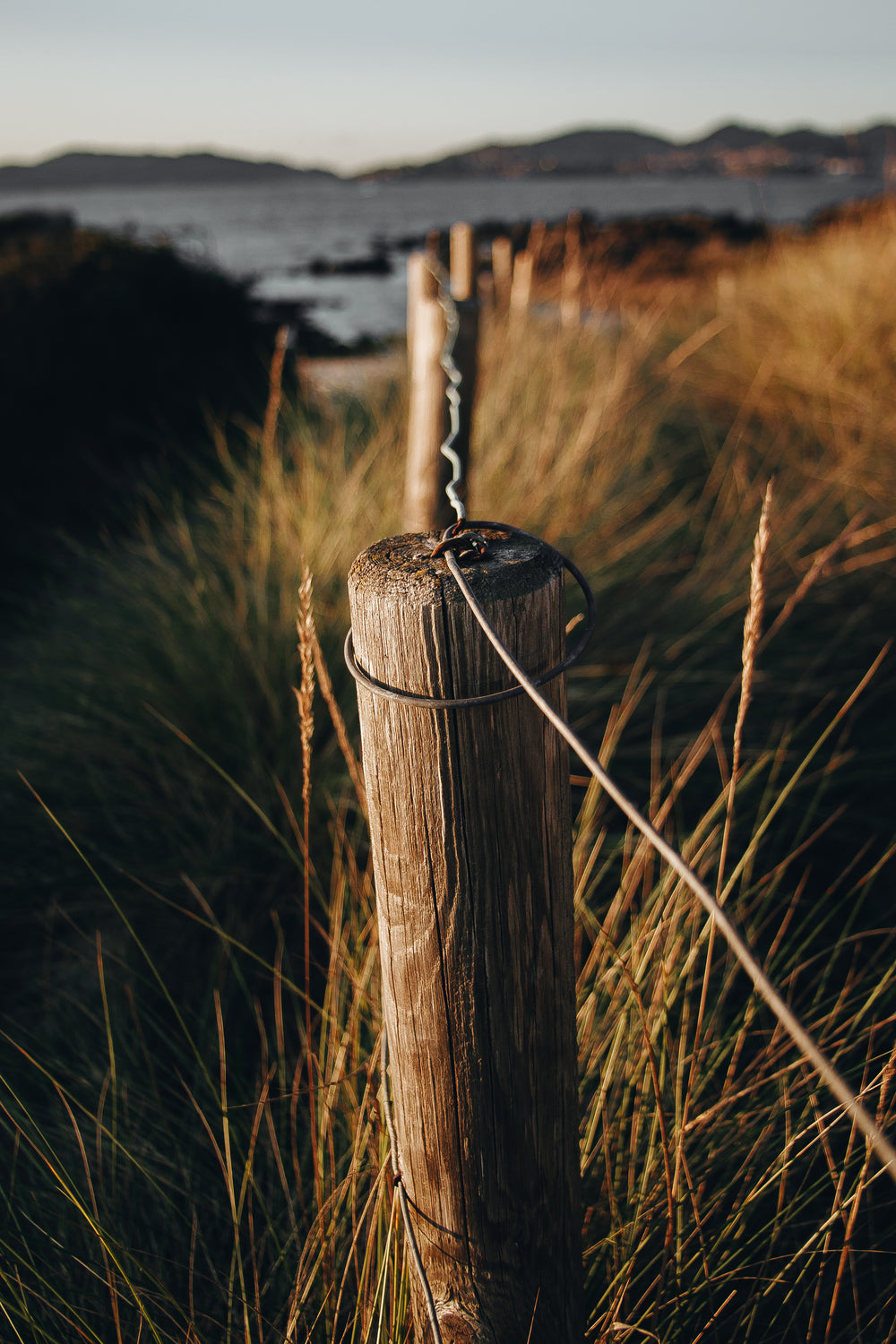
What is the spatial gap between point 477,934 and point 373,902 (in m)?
0.90

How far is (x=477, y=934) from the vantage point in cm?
80

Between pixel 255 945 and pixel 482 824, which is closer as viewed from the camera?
pixel 482 824

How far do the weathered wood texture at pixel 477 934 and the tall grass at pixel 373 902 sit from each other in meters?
0.14

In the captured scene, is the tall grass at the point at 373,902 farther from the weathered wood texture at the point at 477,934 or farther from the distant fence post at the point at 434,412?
the distant fence post at the point at 434,412

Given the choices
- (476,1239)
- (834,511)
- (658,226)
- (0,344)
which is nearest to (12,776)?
(476,1239)

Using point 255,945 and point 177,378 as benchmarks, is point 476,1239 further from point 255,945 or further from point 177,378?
point 177,378

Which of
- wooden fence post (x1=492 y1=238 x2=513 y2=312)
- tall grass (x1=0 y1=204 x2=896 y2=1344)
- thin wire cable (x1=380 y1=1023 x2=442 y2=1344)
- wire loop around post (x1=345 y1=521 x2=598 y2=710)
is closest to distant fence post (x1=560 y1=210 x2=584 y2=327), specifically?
tall grass (x1=0 y1=204 x2=896 y2=1344)

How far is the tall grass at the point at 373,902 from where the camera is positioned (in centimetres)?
113

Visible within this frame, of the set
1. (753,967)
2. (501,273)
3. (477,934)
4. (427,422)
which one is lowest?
(477,934)

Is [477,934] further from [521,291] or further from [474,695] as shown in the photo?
[521,291]

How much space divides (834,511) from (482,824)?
151 inches

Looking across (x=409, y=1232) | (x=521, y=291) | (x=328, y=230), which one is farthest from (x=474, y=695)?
(x=328, y=230)

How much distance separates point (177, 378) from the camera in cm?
691

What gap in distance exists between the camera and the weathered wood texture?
2.41 feet
